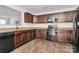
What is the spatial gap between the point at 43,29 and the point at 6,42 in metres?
1.12

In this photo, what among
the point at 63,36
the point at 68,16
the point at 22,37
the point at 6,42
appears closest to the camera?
the point at 6,42

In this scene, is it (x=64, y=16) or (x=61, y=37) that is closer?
(x=64, y=16)

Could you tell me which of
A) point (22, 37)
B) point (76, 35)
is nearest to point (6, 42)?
point (22, 37)

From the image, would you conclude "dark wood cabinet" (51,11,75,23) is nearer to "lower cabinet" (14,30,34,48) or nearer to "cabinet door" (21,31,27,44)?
"lower cabinet" (14,30,34,48)

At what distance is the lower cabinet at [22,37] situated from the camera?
9.22 feet

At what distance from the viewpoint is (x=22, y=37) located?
3.07 metres

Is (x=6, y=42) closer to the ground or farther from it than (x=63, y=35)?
closer to the ground

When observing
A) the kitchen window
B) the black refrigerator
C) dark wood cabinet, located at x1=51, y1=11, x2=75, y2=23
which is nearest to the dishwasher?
the kitchen window

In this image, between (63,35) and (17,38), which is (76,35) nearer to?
(63,35)

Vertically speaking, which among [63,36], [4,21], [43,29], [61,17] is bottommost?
[63,36]
